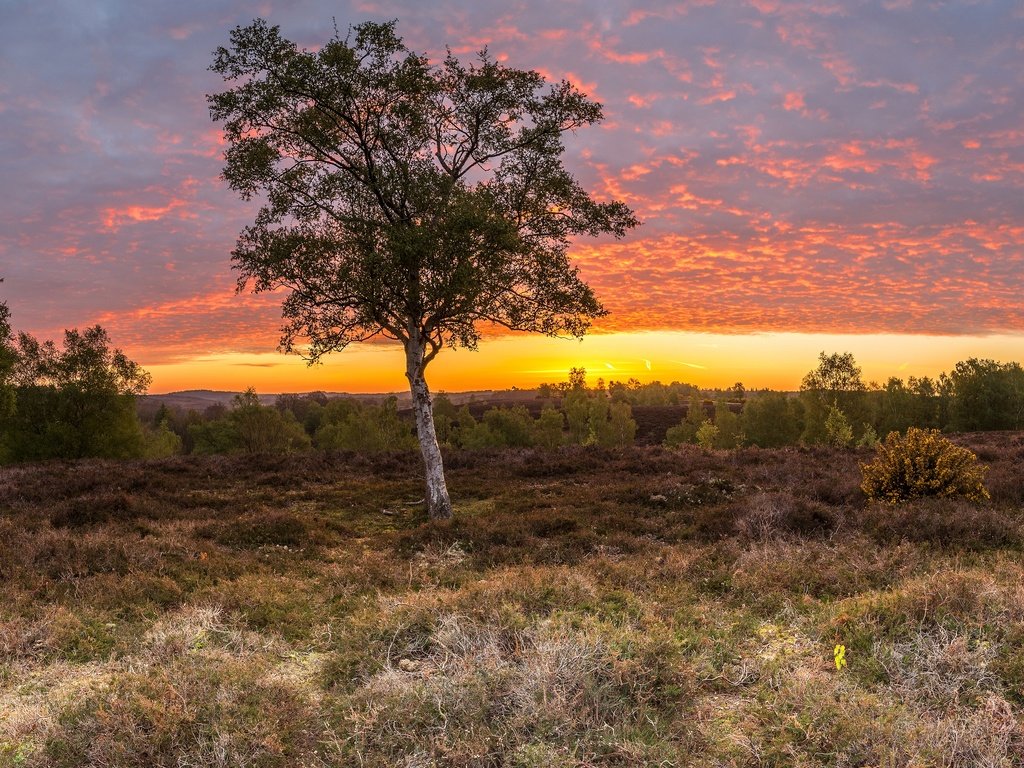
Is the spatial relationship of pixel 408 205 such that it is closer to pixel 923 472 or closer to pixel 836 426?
pixel 923 472

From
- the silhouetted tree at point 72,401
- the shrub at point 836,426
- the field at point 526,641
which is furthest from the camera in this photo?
the shrub at point 836,426

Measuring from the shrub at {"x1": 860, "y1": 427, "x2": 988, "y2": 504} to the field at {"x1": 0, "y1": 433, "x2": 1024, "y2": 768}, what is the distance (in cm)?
94

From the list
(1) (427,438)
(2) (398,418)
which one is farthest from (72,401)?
(1) (427,438)

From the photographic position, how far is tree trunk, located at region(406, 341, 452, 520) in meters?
16.4

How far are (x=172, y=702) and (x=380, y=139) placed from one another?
1540cm

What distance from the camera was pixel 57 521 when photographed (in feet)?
48.1

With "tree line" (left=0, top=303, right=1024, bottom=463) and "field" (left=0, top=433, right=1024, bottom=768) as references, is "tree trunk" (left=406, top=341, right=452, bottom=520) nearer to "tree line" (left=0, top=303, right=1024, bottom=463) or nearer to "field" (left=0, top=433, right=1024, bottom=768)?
"field" (left=0, top=433, right=1024, bottom=768)

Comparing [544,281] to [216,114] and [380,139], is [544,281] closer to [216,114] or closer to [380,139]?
[380,139]

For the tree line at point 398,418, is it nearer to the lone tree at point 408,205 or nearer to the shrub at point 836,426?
the shrub at point 836,426

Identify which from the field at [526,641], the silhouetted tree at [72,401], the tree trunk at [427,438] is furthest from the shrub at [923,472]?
the silhouetted tree at [72,401]

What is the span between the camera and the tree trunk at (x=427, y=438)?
16359 millimetres

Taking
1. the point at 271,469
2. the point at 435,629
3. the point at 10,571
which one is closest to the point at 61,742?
the point at 435,629

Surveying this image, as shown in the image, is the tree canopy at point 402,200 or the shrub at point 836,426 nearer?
the tree canopy at point 402,200

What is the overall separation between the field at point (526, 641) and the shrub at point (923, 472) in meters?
0.94
